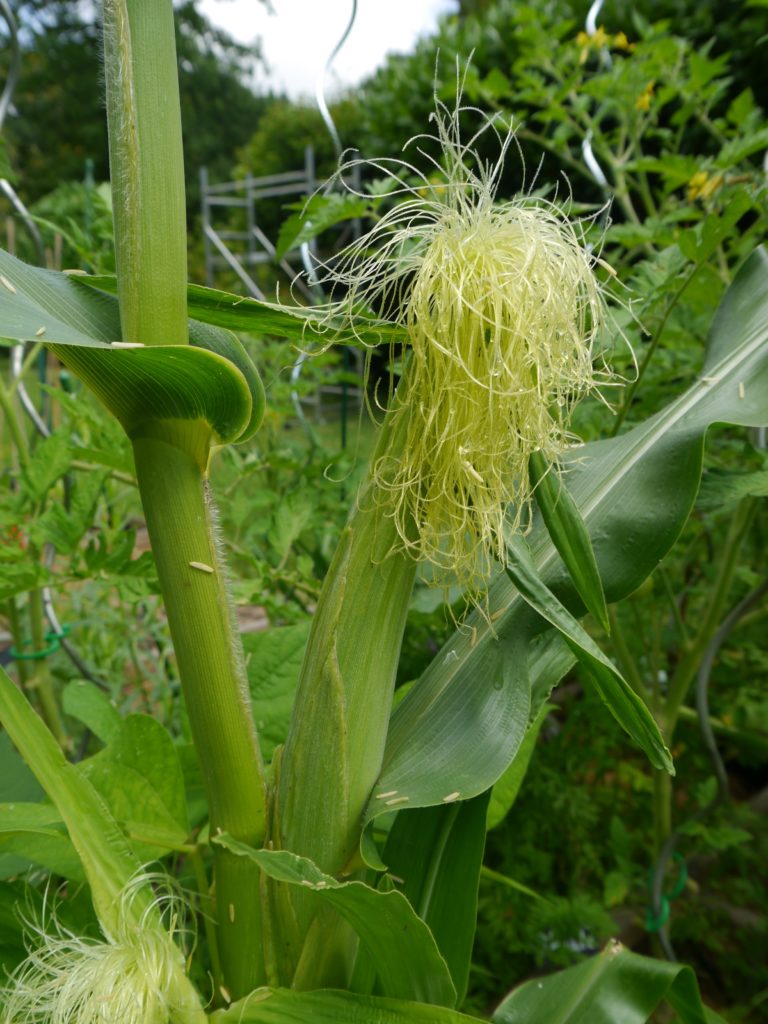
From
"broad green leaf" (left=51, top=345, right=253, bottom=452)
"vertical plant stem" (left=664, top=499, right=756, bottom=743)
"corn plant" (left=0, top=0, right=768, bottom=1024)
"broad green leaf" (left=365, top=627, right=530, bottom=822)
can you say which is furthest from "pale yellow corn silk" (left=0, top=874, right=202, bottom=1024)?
"vertical plant stem" (left=664, top=499, right=756, bottom=743)

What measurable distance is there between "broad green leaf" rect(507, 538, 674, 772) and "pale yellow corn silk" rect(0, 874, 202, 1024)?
29cm

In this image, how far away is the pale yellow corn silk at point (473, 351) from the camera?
1.38ft

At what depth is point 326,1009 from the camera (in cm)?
45

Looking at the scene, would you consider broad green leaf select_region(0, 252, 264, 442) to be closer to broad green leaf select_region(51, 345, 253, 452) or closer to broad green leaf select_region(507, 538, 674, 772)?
broad green leaf select_region(51, 345, 253, 452)

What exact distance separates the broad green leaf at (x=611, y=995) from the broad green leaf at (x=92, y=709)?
411 mm

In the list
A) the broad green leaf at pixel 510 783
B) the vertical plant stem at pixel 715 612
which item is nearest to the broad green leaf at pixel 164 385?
the broad green leaf at pixel 510 783

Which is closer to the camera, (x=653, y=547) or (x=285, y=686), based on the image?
(x=653, y=547)

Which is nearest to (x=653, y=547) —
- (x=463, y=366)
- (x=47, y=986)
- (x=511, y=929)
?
(x=463, y=366)

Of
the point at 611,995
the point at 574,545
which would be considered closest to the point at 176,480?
the point at 574,545

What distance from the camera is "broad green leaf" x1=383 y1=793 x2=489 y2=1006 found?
55cm

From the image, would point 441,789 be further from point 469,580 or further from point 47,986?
point 47,986

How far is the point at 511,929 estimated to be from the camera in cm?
110

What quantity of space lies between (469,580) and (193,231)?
15.0m

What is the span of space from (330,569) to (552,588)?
18cm
